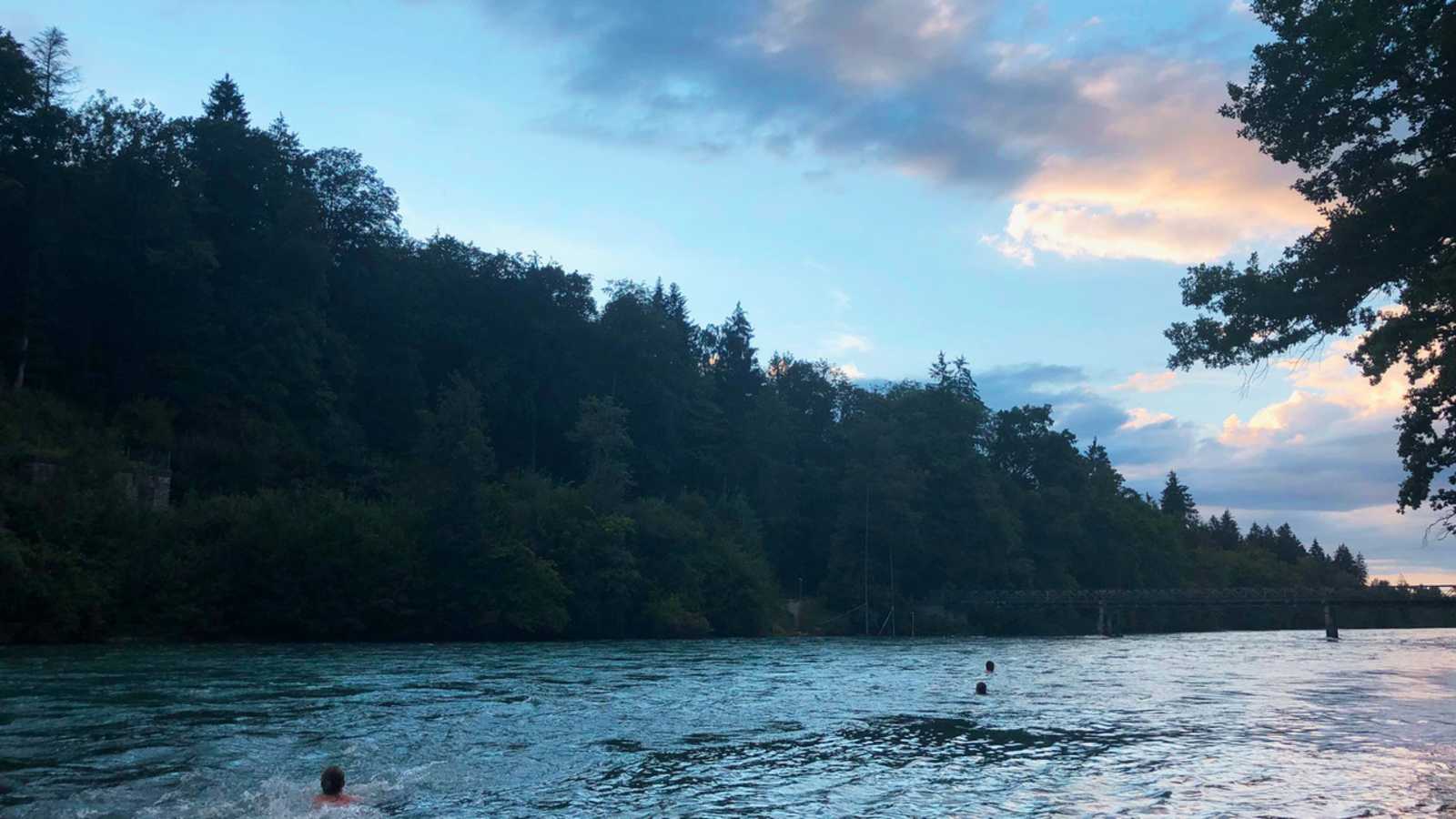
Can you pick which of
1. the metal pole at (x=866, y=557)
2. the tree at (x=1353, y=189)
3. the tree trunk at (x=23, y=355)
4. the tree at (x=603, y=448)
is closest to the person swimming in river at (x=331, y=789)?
the tree at (x=1353, y=189)

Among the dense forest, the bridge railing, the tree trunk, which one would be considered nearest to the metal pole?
the dense forest

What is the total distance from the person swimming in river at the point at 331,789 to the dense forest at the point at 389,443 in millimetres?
36329

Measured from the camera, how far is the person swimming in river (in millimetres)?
15688

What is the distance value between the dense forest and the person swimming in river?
119 feet

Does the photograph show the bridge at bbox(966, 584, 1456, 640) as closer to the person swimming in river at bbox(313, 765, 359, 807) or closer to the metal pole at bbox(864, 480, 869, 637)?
the metal pole at bbox(864, 480, 869, 637)

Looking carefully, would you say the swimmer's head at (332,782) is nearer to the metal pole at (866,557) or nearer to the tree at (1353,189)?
the tree at (1353,189)

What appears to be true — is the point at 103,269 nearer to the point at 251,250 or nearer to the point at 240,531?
the point at 251,250

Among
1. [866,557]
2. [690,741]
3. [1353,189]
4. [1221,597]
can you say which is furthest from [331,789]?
[1221,597]

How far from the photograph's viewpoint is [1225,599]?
9850 cm

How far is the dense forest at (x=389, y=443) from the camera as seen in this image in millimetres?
57750

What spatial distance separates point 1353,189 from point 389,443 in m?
84.3

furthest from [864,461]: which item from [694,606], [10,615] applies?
[10,615]

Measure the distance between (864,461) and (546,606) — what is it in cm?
5105

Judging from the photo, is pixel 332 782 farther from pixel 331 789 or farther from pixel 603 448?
pixel 603 448
